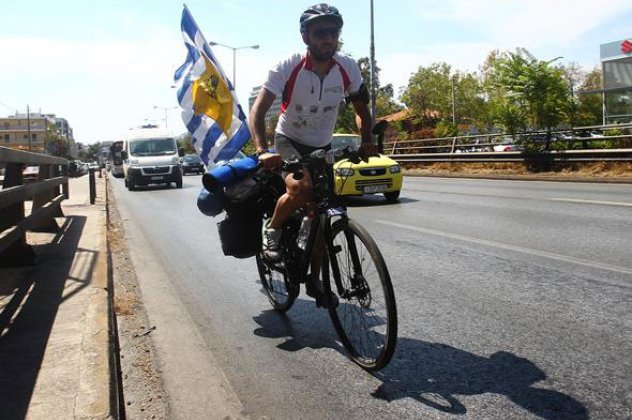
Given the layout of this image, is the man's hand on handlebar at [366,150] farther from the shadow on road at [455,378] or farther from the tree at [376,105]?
the tree at [376,105]

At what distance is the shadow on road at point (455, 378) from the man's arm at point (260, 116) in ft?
4.35

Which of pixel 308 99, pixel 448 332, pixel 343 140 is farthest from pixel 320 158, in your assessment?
pixel 343 140

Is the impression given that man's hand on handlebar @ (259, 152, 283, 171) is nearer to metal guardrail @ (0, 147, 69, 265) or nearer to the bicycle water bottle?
the bicycle water bottle

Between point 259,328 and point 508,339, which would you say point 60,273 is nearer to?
point 259,328

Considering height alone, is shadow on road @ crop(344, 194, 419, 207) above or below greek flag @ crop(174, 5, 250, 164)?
below

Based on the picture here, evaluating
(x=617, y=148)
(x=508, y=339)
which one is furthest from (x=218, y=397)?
(x=617, y=148)

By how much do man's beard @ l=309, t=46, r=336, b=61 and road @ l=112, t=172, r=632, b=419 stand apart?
1805mm

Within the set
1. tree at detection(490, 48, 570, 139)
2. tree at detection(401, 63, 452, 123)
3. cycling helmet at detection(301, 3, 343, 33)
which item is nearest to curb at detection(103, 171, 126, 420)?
cycling helmet at detection(301, 3, 343, 33)

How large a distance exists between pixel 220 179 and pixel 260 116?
1.73 feet

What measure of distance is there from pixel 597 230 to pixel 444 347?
4835mm

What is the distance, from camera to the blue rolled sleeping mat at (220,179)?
13.4ft

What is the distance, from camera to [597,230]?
743cm

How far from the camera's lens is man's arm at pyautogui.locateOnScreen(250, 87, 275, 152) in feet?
12.6

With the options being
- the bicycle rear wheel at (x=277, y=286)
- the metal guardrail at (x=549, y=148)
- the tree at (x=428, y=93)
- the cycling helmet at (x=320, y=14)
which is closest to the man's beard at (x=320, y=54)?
the cycling helmet at (x=320, y=14)
